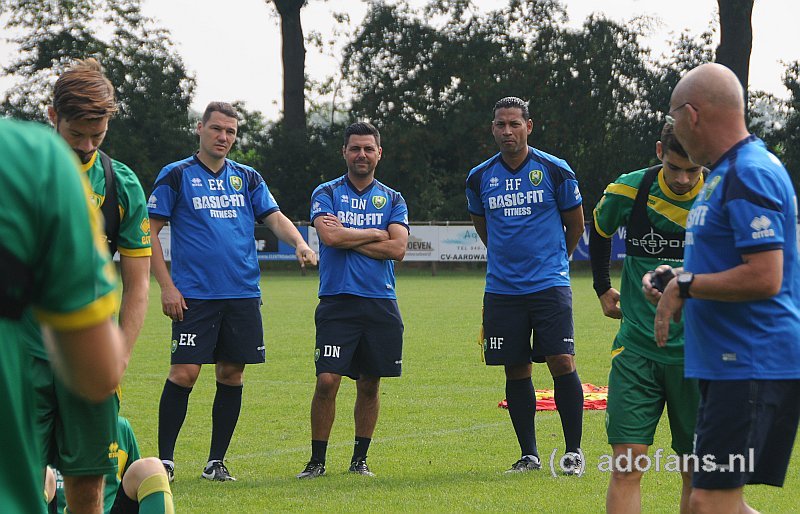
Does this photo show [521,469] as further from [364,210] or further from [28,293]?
[28,293]

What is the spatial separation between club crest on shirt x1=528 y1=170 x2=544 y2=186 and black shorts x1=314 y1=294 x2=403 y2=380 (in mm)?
1360

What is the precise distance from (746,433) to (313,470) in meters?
3.97

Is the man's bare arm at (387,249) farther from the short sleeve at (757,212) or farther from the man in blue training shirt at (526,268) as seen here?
the short sleeve at (757,212)

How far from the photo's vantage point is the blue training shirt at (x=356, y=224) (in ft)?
25.7

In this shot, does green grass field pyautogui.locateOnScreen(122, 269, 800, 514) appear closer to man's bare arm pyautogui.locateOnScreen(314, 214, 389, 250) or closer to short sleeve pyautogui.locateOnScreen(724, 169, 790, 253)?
man's bare arm pyautogui.locateOnScreen(314, 214, 389, 250)

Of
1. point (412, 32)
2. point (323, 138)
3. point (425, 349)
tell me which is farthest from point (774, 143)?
point (425, 349)

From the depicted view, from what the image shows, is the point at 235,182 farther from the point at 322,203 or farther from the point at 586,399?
the point at 586,399

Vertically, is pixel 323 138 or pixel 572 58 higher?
pixel 572 58

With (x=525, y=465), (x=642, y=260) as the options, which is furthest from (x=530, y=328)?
(x=642, y=260)

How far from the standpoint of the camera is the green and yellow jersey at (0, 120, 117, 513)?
199cm

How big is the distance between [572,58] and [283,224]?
35.6 meters

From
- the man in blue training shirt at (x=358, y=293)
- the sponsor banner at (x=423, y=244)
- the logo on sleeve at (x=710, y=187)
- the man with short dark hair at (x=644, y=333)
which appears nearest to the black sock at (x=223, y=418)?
the man in blue training shirt at (x=358, y=293)

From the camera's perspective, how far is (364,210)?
26.2ft

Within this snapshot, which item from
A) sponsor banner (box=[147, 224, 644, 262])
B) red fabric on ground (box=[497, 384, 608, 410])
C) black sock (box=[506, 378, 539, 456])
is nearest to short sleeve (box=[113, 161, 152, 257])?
black sock (box=[506, 378, 539, 456])
